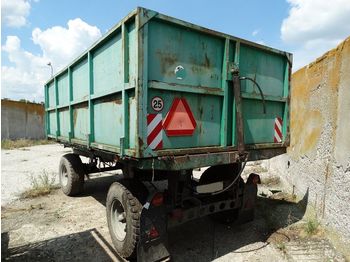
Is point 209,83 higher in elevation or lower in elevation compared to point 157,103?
higher

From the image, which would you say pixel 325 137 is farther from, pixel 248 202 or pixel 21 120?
pixel 21 120

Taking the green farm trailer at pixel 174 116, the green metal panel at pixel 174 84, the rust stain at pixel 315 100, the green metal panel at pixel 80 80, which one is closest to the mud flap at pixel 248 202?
the green farm trailer at pixel 174 116

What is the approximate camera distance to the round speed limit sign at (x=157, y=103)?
9.20ft

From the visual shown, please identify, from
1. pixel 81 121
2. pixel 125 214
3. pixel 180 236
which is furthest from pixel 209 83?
pixel 81 121

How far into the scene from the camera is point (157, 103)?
9.30 feet

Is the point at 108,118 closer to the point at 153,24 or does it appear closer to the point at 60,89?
the point at 153,24

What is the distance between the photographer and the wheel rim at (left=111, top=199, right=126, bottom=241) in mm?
3486

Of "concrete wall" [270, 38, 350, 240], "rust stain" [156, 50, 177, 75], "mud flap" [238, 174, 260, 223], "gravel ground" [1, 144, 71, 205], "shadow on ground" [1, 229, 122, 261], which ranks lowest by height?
"gravel ground" [1, 144, 71, 205]

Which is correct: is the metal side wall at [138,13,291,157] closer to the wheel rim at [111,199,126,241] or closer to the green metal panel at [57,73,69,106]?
the wheel rim at [111,199,126,241]

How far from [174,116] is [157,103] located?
260 mm

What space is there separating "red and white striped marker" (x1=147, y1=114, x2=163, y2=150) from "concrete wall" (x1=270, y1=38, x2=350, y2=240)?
2151 millimetres

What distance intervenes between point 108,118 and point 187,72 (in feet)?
3.74

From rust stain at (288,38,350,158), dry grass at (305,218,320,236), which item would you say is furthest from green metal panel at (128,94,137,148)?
dry grass at (305,218,320,236)

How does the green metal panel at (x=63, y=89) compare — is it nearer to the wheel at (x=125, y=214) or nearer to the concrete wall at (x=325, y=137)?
the wheel at (x=125, y=214)
